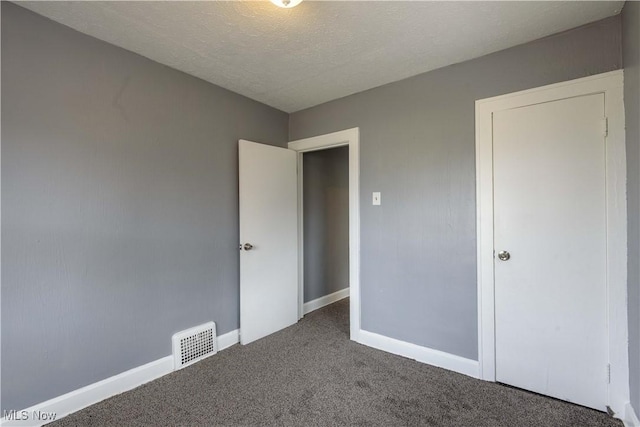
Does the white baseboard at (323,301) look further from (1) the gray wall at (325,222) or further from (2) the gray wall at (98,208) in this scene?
(2) the gray wall at (98,208)

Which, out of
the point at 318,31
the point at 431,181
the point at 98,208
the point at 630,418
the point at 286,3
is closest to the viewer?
the point at 286,3

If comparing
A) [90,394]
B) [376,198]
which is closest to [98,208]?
[90,394]

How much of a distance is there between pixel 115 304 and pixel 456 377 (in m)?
2.47

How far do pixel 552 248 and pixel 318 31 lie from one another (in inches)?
80.1

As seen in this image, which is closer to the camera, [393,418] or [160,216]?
[393,418]

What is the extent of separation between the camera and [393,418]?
1737 mm

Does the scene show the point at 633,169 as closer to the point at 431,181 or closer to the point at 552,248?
the point at 552,248

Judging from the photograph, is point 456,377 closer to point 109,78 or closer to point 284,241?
point 284,241

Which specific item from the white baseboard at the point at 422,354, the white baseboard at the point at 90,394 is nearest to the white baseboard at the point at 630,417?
the white baseboard at the point at 422,354

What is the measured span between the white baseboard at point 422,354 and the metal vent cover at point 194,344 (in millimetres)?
1339

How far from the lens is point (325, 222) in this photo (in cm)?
390

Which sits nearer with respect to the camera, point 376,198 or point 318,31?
point 318,31

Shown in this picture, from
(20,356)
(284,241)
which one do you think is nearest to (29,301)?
(20,356)

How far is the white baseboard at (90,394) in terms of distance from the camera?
165 cm
